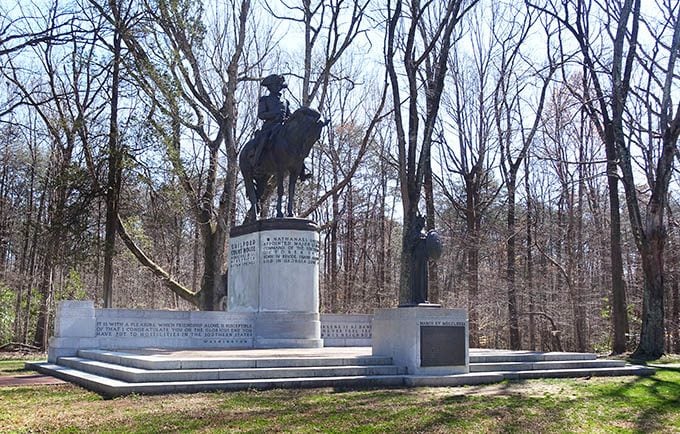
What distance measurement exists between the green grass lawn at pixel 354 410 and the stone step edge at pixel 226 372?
63 cm

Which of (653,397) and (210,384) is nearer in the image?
(210,384)

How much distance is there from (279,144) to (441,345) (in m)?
7.45

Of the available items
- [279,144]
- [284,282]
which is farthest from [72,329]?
[279,144]

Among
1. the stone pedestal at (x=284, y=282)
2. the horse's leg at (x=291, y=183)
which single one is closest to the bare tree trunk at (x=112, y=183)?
the stone pedestal at (x=284, y=282)

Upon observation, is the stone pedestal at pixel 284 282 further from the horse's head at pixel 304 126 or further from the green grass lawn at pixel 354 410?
the green grass lawn at pixel 354 410

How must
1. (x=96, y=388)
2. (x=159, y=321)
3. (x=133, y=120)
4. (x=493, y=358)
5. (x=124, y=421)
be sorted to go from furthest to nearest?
1. (x=133, y=120)
2. (x=159, y=321)
3. (x=493, y=358)
4. (x=96, y=388)
5. (x=124, y=421)

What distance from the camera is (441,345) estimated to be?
12648 millimetres

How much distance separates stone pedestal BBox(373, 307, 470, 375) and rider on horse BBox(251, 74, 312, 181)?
6877 mm

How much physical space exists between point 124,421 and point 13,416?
165 centimetres

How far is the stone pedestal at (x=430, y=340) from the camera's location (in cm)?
1256

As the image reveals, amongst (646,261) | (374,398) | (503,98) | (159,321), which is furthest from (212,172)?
(374,398)

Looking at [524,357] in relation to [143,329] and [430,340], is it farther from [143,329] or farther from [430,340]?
[143,329]

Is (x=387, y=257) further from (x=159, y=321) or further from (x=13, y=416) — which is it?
(x=13, y=416)

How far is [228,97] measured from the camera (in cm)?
2548
